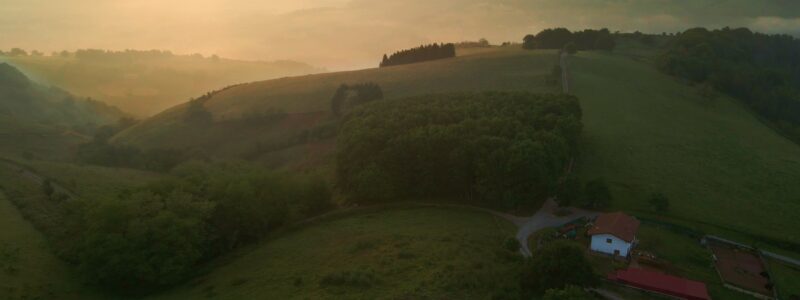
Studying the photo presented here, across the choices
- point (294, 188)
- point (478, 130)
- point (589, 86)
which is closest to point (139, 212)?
point (294, 188)

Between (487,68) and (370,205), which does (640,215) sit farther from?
(487,68)

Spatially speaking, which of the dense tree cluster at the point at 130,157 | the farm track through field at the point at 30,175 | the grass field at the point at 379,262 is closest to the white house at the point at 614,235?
the grass field at the point at 379,262

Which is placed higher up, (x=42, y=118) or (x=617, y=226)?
(x=42, y=118)

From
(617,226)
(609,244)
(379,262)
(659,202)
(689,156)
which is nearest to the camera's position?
(379,262)

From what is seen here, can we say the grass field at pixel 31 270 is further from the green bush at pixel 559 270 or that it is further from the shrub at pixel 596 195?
the shrub at pixel 596 195

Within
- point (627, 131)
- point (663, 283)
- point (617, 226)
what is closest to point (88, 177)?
point (617, 226)

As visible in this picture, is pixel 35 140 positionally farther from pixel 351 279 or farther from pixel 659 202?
pixel 659 202

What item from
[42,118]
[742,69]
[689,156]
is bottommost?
[689,156]
